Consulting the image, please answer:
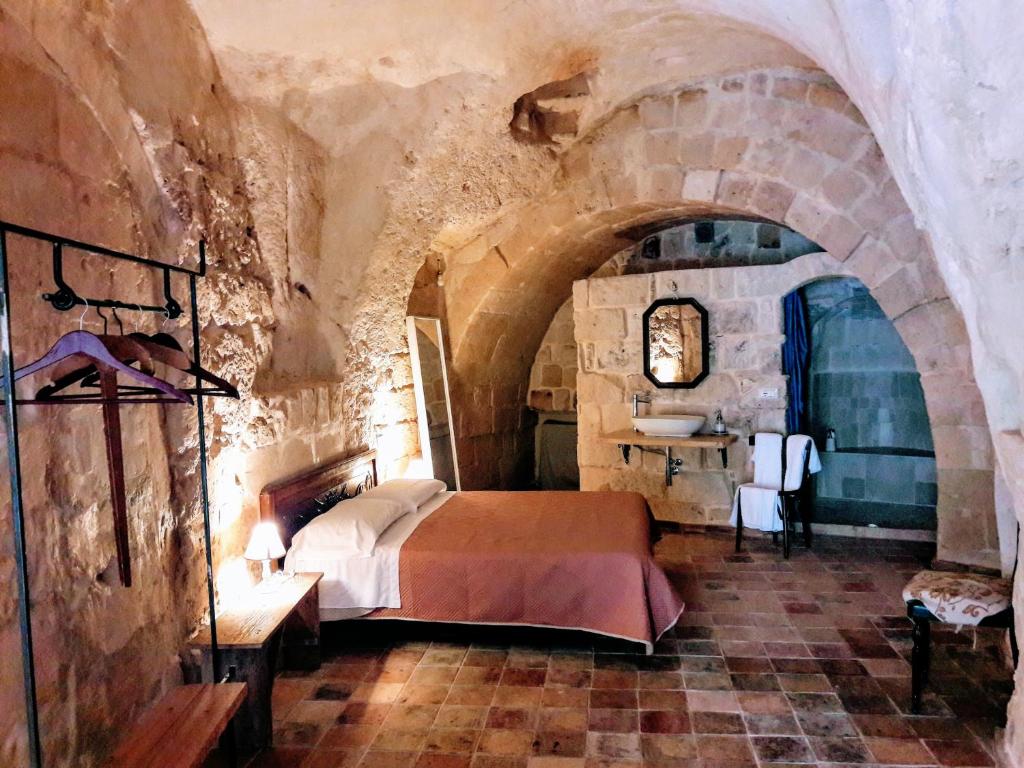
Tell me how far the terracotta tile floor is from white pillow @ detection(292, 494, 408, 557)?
1.63 feet

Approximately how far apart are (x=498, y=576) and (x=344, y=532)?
78 cm

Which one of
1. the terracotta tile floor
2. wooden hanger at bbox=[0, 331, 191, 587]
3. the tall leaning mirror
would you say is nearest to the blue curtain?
the terracotta tile floor

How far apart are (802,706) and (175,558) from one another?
2.63 metres

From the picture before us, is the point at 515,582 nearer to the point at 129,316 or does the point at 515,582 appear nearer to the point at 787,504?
the point at 129,316

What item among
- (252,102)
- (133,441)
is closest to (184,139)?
(252,102)

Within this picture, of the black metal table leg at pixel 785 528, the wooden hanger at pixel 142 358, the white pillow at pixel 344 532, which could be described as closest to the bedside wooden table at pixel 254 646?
the white pillow at pixel 344 532

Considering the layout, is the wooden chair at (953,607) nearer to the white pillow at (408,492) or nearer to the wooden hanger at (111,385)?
the white pillow at (408,492)

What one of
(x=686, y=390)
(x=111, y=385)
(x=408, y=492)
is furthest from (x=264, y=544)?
(x=686, y=390)

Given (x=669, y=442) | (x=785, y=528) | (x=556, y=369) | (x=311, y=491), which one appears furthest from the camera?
(x=556, y=369)

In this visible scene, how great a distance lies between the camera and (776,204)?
4473mm

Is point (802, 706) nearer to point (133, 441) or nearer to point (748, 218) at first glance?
point (133, 441)

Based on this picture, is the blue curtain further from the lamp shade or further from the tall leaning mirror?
the lamp shade

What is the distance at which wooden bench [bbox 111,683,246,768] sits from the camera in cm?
184

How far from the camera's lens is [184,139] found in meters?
2.74
